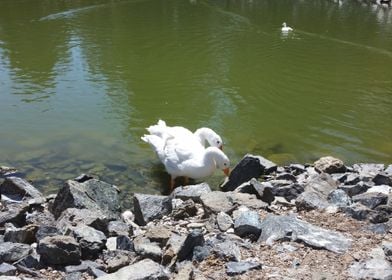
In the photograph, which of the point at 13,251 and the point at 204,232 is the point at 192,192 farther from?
the point at 13,251

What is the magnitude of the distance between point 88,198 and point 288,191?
10.9 feet

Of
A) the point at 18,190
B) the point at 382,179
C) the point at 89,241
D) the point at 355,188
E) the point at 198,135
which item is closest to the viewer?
the point at 89,241

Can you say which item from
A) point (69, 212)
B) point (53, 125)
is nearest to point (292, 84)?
point (53, 125)

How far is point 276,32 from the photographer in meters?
30.3

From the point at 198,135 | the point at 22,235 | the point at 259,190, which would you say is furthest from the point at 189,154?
the point at 22,235

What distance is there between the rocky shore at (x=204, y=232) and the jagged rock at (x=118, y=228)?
1cm

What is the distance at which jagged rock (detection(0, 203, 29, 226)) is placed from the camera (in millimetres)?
8203

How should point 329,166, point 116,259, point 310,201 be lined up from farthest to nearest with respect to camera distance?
point 329,166
point 310,201
point 116,259

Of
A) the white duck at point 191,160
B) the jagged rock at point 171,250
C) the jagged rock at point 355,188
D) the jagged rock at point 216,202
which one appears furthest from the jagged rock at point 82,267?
the jagged rock at point 355,188

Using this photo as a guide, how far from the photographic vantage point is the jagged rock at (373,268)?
5.95 m

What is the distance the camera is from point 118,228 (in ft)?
26.3

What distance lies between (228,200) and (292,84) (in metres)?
11.6

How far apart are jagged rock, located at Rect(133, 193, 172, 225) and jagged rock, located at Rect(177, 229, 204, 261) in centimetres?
203

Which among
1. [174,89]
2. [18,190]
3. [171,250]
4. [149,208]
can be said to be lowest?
[174,89]
